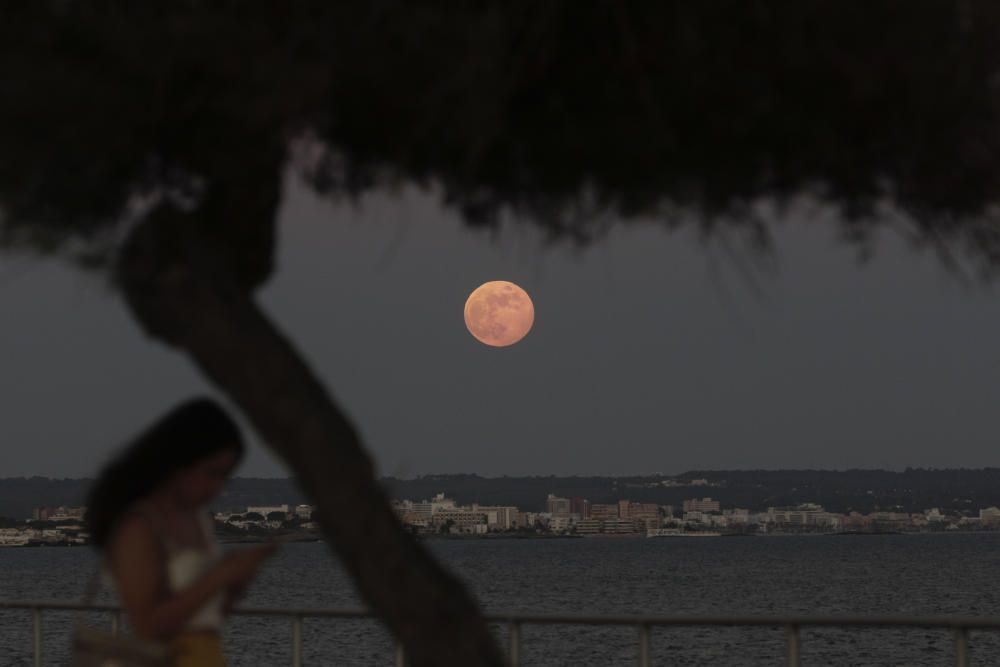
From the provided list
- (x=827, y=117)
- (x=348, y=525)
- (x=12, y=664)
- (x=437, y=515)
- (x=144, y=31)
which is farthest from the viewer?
(x=437, y=515)

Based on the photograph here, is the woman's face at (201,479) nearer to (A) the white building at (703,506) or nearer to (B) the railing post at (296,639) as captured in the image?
(B) the railing post at (296,639)

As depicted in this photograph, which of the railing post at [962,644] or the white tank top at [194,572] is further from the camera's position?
the railing post at [962,644]

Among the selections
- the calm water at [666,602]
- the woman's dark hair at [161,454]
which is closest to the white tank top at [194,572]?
the woman's dark hair at [161,454]

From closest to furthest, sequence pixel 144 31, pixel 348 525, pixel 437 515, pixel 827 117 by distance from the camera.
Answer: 1. pixel 144 31
2. pixel 348 525
3. pixel 827 117
4. pixel 437 515

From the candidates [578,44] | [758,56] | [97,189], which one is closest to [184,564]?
[97,189]

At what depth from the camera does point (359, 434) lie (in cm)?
388

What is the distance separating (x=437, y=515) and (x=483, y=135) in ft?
360

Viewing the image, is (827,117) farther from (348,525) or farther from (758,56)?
(348,525)

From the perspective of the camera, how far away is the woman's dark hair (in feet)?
12.0

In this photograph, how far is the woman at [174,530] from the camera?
11.7 ft

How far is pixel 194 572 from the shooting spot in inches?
144

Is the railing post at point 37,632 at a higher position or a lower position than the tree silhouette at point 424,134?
lower

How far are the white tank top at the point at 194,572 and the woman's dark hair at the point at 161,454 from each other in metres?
0.15

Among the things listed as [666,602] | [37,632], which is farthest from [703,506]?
[37,632]
